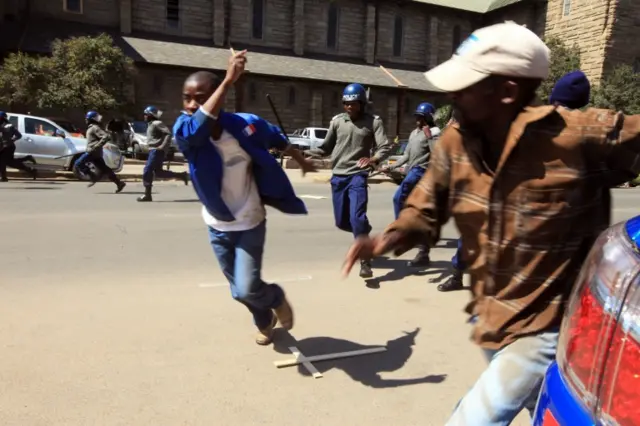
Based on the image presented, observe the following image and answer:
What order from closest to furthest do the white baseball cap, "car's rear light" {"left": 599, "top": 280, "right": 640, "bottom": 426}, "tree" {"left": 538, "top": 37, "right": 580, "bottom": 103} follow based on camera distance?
1. "car's rear light" {"left": 599, "top": 280, "right": 640, "bottom": 426}
2. the white baseball cap
3. "tree" {"left": 538, "top": 37, "right": 580, "bottom": 103}

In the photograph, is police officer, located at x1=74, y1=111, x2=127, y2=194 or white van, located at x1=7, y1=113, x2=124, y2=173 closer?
police officer, located at x1=74, y1=111, x2=127, y2=194

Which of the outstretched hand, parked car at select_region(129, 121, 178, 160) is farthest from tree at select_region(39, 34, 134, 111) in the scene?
the outstretched hand

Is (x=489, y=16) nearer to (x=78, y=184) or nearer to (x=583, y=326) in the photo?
(x=78, y=184)

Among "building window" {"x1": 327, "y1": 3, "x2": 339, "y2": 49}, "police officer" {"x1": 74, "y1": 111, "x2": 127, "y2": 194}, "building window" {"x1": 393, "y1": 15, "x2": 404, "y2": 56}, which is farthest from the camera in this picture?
"building window" {"x1": 393, "y1": 15, "x2": 404, "y2": 56}

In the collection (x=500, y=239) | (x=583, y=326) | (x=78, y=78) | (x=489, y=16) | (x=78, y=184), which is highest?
(x=489, y=16)

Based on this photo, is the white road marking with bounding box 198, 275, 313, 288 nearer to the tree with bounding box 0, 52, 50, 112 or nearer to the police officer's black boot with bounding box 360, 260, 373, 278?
the police officer's black boot with bounding box 360, 260, 373, 278

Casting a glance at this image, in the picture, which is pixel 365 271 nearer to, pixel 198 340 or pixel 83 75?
pixel 198 340

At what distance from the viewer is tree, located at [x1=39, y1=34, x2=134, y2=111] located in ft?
74.4

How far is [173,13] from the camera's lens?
33.3m

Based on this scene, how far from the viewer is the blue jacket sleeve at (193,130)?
3092 millimetres

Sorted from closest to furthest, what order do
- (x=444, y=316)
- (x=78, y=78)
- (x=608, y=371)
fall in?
(x=608, y=371)
(x=444, y=316)
(x=78, y=78)

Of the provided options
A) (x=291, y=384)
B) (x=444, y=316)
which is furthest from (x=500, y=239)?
(x=444, y=316)

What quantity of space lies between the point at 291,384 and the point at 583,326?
7.35ft

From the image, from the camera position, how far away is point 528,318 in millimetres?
1936
